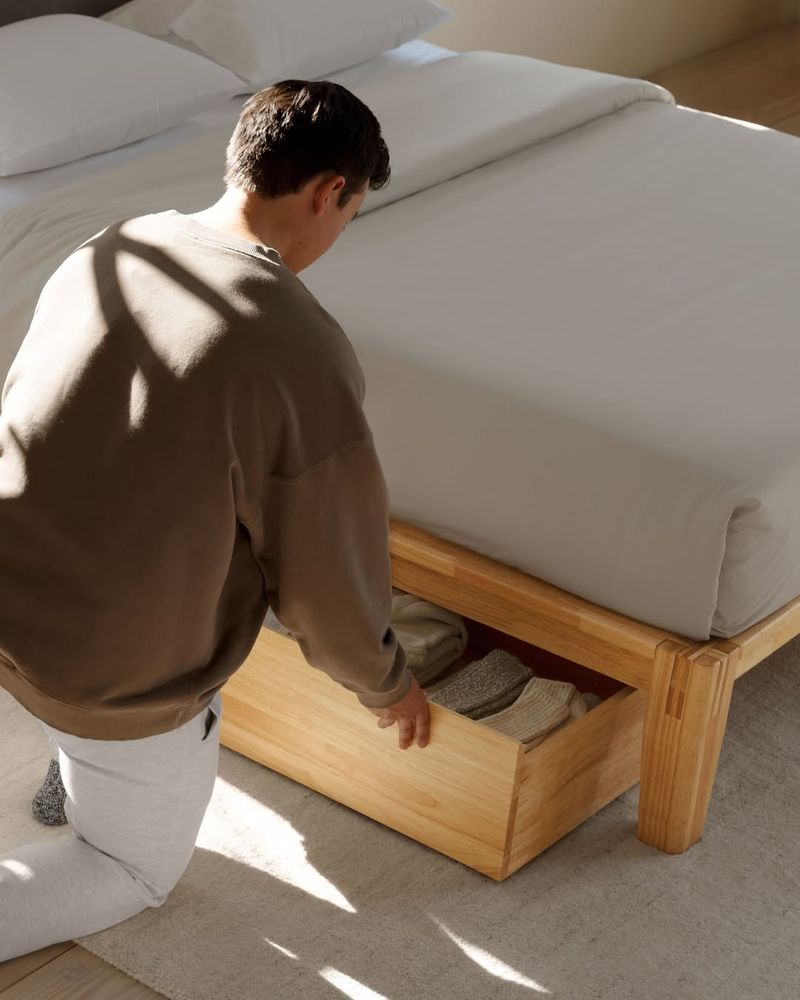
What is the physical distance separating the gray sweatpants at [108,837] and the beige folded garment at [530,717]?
0.41 m

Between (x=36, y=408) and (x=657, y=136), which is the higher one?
(x=36, y=408)

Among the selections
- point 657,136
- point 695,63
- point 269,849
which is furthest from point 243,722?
point 695,63

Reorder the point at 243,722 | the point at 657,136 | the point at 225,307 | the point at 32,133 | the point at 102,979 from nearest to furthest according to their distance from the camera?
the point at 225,307
the point at 102,979
the point at 243,722
the point at 32,133
the point at 657,136

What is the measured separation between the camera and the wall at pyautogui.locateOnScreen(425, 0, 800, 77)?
179 inches

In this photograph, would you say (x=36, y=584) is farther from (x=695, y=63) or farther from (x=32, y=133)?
(x=695, y=63)

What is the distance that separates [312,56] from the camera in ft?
10.9

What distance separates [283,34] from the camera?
10.8 feet

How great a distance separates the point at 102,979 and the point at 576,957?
23.4 inches

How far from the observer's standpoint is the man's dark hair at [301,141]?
1.55 m

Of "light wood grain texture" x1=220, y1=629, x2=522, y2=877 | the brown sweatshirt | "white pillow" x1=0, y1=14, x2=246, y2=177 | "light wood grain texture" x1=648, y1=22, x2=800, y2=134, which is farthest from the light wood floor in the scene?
the brown sweatshirt

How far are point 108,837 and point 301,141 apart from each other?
34.0 inches

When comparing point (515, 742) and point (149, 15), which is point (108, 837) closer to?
point (515, 742)

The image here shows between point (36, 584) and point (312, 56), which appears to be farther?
point (312, 56)

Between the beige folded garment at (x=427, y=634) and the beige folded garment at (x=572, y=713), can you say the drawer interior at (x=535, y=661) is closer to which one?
the beige folded garment at (x=427, y=634)
